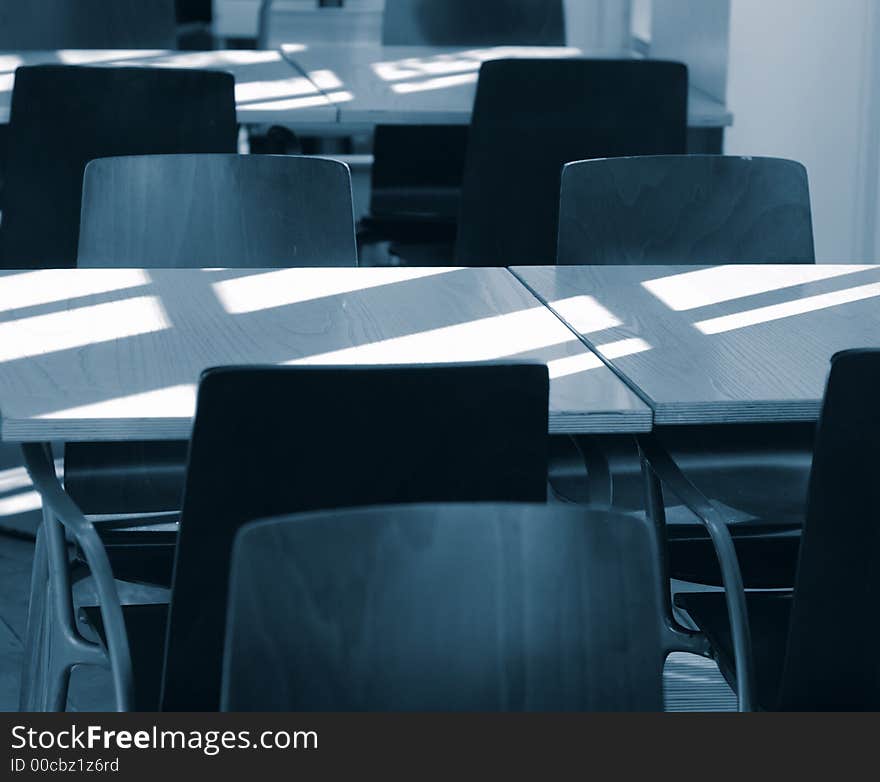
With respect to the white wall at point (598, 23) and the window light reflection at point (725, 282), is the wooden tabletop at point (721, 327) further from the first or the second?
the white wall at point (598, 23)

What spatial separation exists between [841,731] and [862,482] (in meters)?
0.30

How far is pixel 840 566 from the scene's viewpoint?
5.54 feet

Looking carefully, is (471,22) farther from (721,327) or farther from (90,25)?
(721,327)

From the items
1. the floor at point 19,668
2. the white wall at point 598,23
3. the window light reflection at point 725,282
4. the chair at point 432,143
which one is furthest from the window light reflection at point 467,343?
the white wall at point 598,23

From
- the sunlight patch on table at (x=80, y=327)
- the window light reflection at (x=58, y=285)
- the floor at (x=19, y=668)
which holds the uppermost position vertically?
the sunlight patch on table at (x=80, y=327)

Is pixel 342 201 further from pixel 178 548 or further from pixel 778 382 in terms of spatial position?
pixel 178 548

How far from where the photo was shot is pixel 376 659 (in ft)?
4.17

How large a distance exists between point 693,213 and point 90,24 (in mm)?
2496

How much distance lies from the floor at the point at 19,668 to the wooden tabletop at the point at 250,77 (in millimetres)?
902

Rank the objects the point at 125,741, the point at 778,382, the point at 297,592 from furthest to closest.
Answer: the point at 778,382 < the point at 125,741 < the point at 297,592

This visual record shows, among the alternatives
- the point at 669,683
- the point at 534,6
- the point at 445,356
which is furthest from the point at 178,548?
the point at 534,6

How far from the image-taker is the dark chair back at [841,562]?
1616 mm

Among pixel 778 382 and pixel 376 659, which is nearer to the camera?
pixel 376 659

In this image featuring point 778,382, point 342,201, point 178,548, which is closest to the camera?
point 178,548
